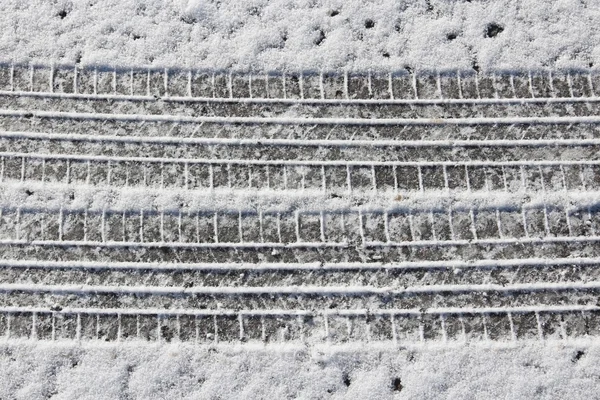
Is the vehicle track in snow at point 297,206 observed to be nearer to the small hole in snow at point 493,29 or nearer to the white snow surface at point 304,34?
the white snow surface at point 304,34

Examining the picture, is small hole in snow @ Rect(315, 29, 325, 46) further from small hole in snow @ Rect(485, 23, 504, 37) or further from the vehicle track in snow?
small hole in snow @ Rect(485, 23, 504, 37)

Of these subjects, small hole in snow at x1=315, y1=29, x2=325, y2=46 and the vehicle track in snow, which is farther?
small hole in snow at x1=315, y1=29, x2=325, y2=46

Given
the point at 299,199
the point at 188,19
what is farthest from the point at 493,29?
the point at 188,19

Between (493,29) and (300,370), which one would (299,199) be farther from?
(493,29)

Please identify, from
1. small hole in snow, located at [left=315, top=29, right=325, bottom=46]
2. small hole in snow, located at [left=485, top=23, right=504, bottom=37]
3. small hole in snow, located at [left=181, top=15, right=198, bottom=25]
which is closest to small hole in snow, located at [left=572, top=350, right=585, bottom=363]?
small hole in snow, located at [left=485, top=23, right=504, bottom=37]

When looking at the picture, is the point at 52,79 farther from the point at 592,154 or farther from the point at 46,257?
the point at 592,154

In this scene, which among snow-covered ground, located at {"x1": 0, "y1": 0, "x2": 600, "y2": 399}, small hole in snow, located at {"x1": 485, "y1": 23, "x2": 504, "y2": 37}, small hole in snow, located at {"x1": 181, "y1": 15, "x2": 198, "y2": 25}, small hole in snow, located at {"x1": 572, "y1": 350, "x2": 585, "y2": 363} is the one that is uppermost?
small hole in snow, located at {"x1": 181, "y1": 15, "x2": 198, "y2": 25}

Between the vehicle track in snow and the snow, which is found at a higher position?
the vehicle track in snow

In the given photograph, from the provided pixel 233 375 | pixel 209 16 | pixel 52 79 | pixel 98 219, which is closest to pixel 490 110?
pixel 209 16
